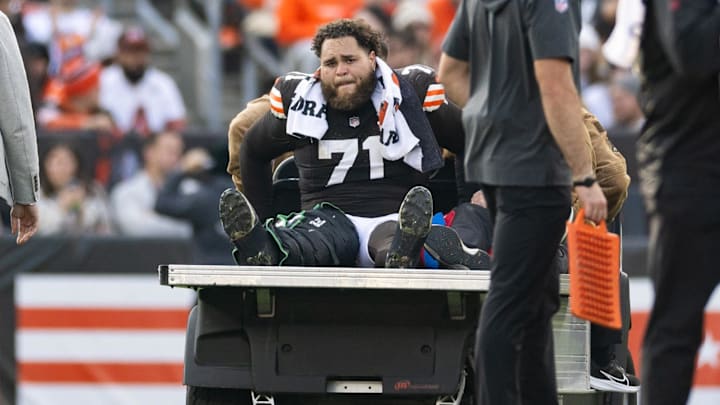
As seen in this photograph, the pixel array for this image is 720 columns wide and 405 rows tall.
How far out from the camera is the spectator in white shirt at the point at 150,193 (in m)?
12.0

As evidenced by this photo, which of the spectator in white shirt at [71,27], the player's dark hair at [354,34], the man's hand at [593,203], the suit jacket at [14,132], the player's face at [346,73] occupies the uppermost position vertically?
the spectator in white shirt at [71,27]

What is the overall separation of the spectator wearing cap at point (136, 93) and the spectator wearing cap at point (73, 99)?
0.16m

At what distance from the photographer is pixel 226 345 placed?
21.6 ft

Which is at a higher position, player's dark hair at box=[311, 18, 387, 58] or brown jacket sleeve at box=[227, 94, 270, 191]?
player's dark hair at box=[311, 18, 387, 58]

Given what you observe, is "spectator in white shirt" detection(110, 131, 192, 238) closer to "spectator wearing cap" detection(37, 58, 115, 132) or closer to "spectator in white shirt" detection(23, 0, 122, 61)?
"spectator wearing cap" detection(37, 58, 115, 132)

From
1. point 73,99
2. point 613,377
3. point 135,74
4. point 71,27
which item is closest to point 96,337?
point 73,99

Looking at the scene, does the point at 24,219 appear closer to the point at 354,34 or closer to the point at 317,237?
the point at 317,237

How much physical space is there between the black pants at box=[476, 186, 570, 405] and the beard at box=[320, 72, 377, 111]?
172 cm

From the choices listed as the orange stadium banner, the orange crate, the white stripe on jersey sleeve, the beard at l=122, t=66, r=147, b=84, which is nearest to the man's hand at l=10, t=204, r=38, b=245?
the white stripe on jersey sleeve

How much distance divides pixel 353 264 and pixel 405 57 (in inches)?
204

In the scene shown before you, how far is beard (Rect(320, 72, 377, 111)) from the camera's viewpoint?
25.1ft

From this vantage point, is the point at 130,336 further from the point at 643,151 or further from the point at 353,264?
the point at 643,151

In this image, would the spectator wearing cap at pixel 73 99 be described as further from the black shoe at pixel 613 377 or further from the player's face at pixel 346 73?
the black shoe at pixel 613 377

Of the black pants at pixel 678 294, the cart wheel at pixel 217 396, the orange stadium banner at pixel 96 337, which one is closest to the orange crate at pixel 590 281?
the black pants at pixel 678 294
